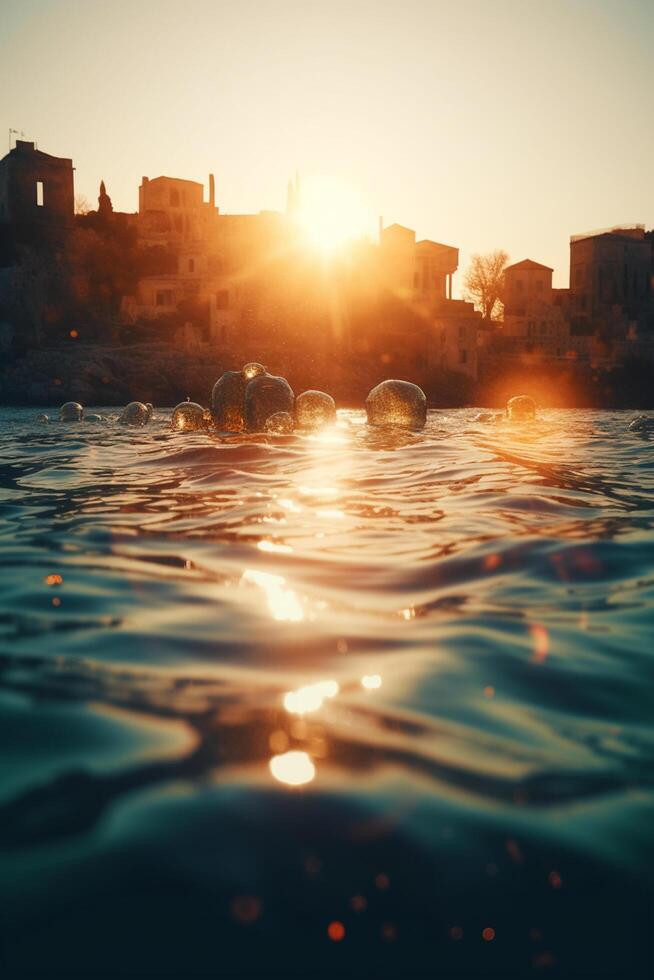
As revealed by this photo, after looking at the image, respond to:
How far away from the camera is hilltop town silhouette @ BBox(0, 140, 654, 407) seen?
46188 millimetres

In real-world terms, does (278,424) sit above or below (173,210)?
below

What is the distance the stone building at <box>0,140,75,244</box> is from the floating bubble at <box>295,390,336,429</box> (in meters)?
41.9

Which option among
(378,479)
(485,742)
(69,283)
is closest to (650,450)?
(378,479)

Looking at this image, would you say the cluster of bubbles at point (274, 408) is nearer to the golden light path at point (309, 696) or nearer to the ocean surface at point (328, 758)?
the ocean surface at point (328, 758)

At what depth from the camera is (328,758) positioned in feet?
5.78

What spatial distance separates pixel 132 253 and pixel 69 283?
545 centimetres

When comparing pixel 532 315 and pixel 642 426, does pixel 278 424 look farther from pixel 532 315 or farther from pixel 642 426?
pixel 532 315

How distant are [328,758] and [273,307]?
51.5 m

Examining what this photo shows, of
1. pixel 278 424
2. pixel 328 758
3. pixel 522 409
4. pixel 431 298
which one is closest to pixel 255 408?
pixel 278 424

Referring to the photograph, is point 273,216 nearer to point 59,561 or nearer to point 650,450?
Result: point 650,450

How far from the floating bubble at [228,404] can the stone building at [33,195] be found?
42.0 metres

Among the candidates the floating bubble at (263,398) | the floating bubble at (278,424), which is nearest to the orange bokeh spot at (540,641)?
the floating bubble at (278,424)

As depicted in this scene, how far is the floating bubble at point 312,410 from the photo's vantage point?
1578 centimetres

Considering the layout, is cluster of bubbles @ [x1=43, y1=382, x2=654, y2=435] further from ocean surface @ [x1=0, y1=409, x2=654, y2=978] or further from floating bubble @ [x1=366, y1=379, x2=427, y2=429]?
ocean surface @ [x1=0, y1=409, x2=654, y2=978]
